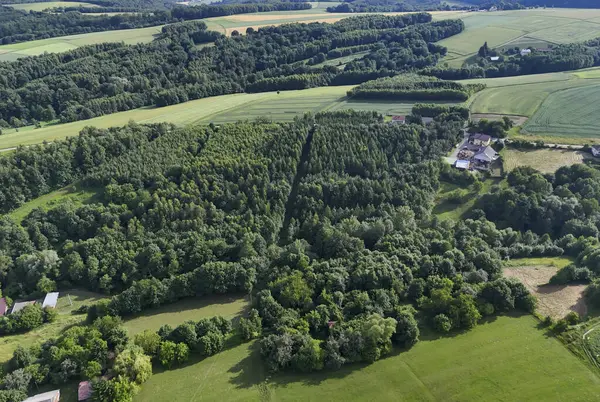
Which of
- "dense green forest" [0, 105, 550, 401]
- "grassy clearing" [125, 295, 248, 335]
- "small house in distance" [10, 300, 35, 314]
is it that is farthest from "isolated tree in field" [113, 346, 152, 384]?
"small house in distance" [10, 300, 35, 314]

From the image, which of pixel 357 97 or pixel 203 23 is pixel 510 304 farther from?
pixel 203 23

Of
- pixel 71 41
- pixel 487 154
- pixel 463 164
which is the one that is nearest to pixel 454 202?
pixel 463 164

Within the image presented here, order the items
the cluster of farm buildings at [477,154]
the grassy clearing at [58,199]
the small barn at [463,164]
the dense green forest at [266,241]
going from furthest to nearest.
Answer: the cluster of farm buildings at [477,154], the small barn at [463,164], the grassy clearing at [58,199], the dense green forest at [266,241]

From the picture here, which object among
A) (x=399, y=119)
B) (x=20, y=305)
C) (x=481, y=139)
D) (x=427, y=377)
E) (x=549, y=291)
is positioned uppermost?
(x=399, y=119)

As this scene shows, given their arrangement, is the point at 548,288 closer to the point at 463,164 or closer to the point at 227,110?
the point at 463,164

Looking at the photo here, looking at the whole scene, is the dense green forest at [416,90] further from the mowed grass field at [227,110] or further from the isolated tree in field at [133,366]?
the isolated tree in field at [133,366]

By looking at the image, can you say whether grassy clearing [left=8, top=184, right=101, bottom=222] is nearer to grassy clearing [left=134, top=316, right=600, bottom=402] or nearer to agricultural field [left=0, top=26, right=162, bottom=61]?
grassy clearing [left=134, top=316, right=600, bottom=402]

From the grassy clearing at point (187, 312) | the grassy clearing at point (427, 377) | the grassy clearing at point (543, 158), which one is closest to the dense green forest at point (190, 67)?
the grassy clearing at point (543, 158)

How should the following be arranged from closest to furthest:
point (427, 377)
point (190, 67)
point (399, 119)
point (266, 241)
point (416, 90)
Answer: point (427, 377), point (266, 241), point (399, 119), point (416, 90), point (190, 67)
